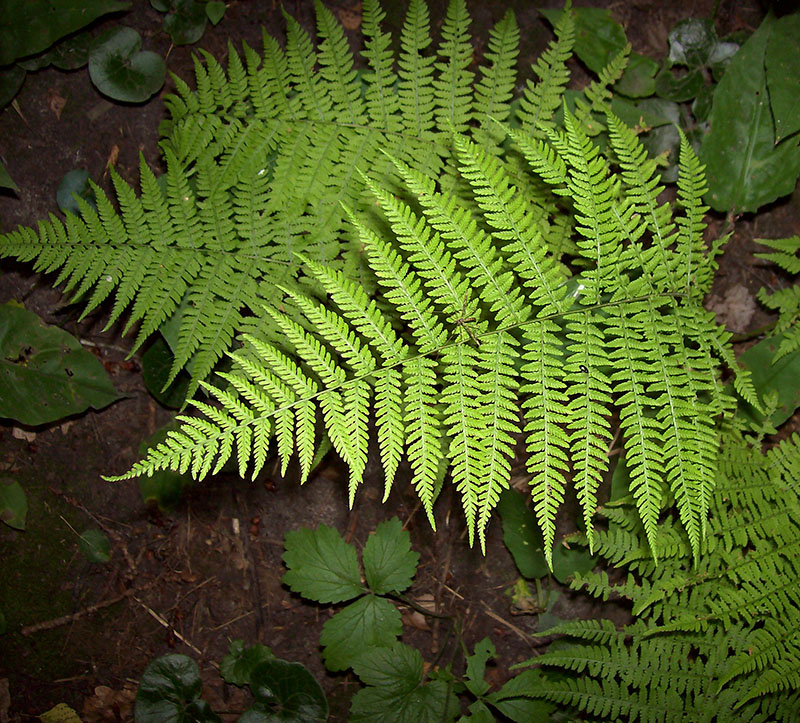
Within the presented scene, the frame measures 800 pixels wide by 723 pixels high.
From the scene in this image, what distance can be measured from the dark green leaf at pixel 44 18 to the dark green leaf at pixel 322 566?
11.3 feet

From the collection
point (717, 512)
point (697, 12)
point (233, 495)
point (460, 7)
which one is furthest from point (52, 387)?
point (697, 12)

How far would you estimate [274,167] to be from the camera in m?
3.42

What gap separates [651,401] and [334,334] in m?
1.40

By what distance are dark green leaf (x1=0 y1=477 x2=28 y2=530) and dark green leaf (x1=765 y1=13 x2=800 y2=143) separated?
17.1 feet

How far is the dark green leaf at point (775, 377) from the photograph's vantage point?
11.6ft

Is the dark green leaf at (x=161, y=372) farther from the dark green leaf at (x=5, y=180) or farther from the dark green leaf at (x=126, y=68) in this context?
the dark green leaf at (x=126, y=68)

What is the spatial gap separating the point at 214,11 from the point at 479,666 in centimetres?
449

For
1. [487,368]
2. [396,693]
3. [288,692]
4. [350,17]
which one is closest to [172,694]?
[288,692]

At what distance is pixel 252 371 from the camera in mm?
2473

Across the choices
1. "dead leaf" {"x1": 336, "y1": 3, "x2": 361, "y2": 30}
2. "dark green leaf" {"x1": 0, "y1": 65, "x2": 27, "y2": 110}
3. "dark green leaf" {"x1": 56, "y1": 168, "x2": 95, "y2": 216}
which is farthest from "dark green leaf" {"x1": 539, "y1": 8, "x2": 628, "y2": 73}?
"dark green leaf" {"x1": 0, "y1": 65, "x2": 27, "y2": 110}

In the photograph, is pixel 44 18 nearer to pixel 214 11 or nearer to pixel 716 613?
pixel 214 11

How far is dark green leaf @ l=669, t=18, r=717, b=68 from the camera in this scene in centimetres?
388

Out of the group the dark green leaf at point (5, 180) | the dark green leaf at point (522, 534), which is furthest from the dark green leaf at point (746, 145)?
the dark green leaf at point (5, 180)

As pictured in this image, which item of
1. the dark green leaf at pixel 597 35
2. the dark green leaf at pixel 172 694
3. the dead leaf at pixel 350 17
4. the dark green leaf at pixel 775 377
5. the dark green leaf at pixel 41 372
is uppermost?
the dead leaf at pixel 350 17
